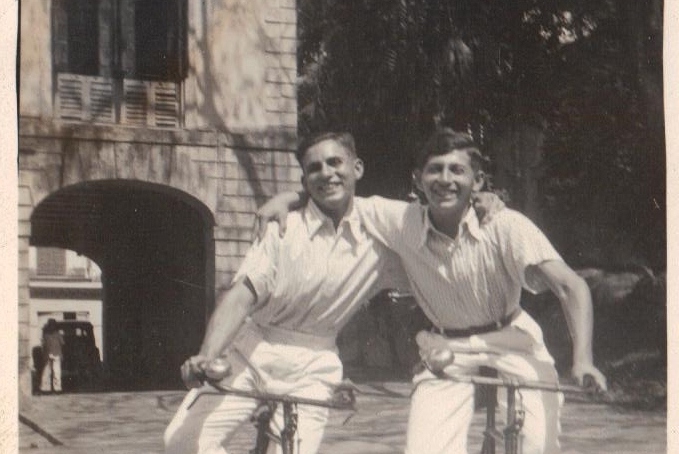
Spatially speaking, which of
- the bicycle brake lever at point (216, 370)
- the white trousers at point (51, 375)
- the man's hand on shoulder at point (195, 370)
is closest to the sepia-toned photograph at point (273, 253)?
the white trousers at point (51, 375)

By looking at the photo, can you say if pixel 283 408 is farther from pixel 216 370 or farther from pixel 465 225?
pixel 465 225

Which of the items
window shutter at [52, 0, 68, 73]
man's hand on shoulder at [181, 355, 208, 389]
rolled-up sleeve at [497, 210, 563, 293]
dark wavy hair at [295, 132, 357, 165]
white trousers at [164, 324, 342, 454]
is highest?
window shutter at [52, 0, 68, 73]

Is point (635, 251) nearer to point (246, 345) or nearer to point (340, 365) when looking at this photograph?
point (340, 365)

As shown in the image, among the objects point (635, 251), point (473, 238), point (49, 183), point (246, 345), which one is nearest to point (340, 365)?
point (246, 345)

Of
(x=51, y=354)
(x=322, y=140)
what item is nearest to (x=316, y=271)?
(x=322, y=140)

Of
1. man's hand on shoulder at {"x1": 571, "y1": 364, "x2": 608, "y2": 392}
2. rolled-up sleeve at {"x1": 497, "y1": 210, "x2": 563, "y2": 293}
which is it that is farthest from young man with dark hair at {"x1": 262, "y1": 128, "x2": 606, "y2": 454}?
man's hand on shoulder at {"x1": 571, "y1": 364, "x2": 608, "y2": 392}

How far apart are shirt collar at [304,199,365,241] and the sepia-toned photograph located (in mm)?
10

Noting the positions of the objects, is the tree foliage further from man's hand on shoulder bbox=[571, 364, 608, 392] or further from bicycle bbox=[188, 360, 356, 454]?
bicycle bbox=[188, 360, 356, 454]

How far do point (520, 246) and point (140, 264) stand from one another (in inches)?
48.8

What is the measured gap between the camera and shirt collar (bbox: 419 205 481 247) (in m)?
3.74

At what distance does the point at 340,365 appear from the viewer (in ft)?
12.3

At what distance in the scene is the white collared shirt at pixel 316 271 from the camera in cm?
366
